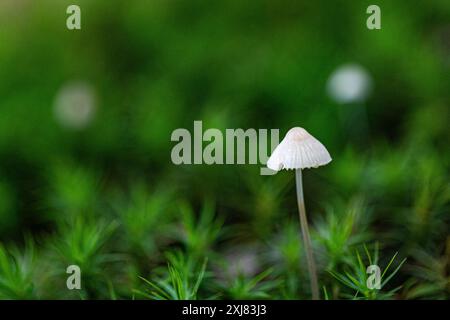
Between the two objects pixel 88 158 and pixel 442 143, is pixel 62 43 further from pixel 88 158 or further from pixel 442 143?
pixel 442 143

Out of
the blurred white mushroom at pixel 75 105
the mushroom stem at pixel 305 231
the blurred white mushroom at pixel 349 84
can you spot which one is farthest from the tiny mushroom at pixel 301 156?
the blurred white mushroom at pixel 75 105

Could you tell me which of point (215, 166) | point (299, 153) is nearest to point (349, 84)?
point (215, 166)

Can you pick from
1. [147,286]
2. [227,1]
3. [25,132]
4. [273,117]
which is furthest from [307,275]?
[227,1]

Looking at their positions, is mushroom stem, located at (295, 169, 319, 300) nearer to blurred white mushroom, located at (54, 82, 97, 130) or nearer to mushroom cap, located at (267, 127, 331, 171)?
mushroom cap, located at (267, 127, 331, 171)

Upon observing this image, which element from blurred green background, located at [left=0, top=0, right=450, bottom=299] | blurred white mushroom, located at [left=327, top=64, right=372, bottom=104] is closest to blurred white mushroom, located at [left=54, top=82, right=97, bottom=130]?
blurred green background, located at [left=0, top=0, right=450, bottom=299]

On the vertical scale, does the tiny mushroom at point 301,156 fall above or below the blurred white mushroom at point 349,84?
below

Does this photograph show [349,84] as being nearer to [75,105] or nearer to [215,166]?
[215,166]

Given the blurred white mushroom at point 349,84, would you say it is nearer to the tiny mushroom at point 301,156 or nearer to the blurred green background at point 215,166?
the blurred green background at point 215,166
